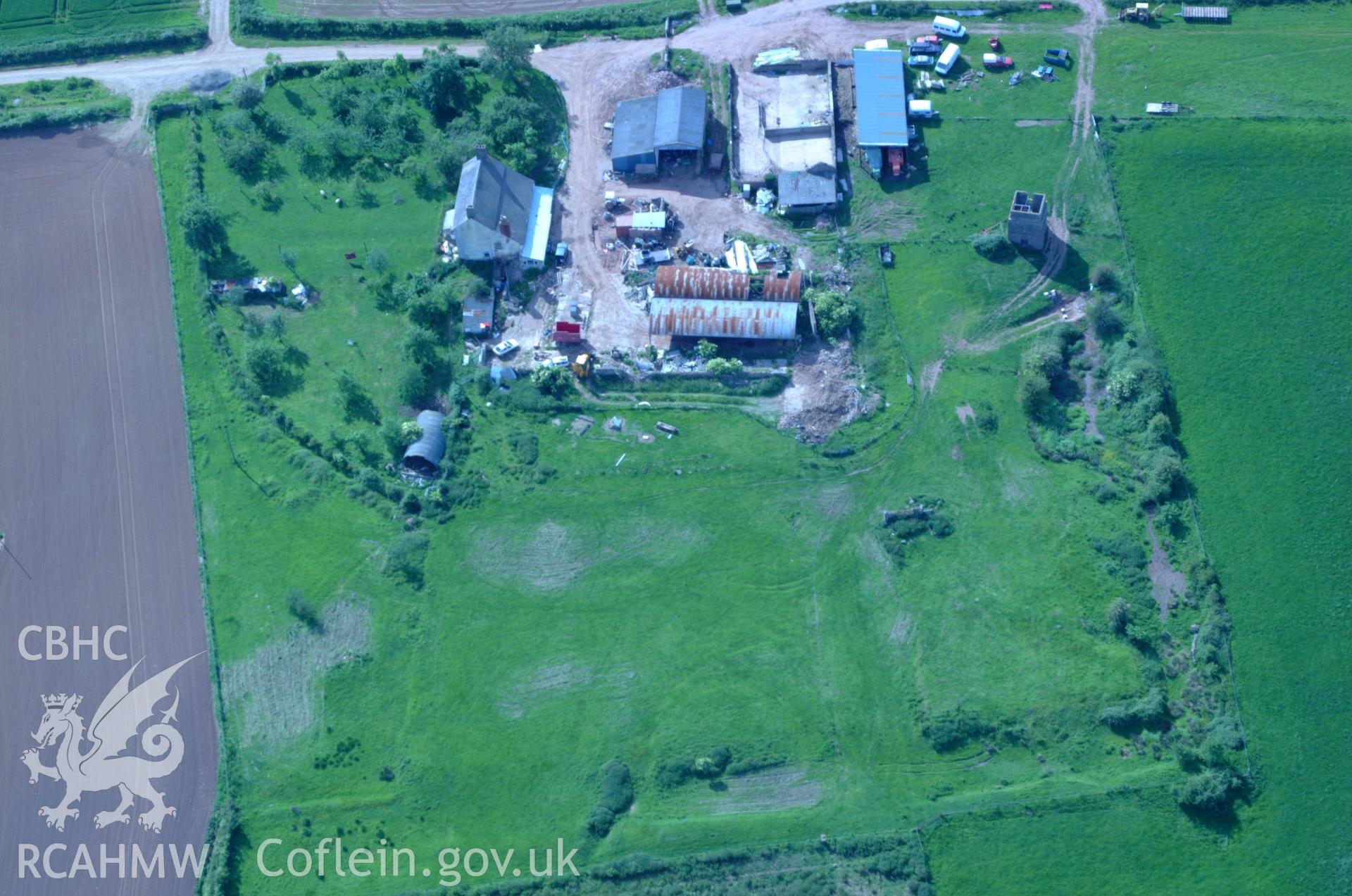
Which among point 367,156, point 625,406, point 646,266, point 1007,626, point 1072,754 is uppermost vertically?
point 367,156

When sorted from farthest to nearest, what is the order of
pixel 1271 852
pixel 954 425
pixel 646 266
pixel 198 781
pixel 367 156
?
1. pixel 367 156
2. pixel 646 266
3. pixel 954 425
4. pixel 198 781
5. pixel 1271 852

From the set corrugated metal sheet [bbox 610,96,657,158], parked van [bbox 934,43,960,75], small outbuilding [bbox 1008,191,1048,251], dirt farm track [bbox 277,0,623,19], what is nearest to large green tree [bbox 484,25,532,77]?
dirt farm track [bbox 277,0,623,19]

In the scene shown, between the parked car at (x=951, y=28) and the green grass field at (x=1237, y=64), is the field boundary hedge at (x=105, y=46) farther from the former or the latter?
the green grass field at (x=1237, y=64)

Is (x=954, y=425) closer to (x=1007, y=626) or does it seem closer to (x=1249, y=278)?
(x=1007, y=626)

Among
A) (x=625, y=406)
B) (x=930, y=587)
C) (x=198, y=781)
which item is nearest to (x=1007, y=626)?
(x=930, y=587)

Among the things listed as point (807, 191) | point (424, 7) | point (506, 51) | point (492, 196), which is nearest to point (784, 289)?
point (807, 191)

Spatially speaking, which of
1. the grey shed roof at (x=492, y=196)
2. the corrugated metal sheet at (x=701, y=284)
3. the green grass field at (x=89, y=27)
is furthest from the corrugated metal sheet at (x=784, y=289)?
the green grass field at (x=89, y=27)

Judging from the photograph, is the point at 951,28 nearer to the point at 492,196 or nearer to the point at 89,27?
the point at 492,196
